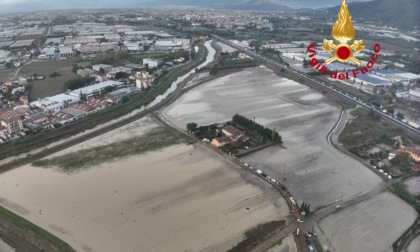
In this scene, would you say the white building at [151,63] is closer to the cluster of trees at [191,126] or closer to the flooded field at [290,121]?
the flooded field at [290,121]

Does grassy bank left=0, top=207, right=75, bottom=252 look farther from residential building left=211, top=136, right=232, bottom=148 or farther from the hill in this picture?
the hill

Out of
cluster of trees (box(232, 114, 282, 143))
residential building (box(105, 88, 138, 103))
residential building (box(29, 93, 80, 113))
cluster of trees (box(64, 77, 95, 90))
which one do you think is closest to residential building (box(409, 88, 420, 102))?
cluster of trees (box(232, 114, 282, 143))

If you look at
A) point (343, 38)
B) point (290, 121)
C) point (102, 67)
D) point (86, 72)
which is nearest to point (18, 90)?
point (86, 72)

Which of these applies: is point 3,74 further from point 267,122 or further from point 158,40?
point 267,122

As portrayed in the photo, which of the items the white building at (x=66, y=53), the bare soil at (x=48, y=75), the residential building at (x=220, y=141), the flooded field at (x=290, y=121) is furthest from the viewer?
the white building at (x=66, y=53)

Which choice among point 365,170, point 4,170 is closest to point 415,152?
point 365,170

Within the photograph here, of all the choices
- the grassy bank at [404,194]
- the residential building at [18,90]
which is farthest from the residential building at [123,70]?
the grassy bank at [404,194]
